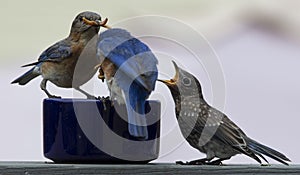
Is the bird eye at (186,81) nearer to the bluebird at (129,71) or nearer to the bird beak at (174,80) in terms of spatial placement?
the bird beak at (174,80)

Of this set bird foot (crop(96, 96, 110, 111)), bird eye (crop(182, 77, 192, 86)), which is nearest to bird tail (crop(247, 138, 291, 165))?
bird eye (crop(182, 77, 192, 86))

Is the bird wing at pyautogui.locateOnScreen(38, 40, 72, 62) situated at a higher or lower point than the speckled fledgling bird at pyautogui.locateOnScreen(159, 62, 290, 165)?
higher

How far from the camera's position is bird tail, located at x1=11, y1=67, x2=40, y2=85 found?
229cm

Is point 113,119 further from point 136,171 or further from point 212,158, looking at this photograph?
point 212,158

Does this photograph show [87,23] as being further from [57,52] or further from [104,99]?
[104,99]

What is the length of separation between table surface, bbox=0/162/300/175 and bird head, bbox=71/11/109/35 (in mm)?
556

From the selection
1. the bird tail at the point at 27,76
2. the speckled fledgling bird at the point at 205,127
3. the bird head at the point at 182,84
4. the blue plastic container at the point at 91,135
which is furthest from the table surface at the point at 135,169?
the bird tail at the point at 27,76

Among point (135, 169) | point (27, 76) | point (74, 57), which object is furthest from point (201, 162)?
point (27, 76)

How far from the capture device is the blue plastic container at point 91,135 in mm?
1718

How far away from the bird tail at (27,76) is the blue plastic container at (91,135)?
54 centimetres

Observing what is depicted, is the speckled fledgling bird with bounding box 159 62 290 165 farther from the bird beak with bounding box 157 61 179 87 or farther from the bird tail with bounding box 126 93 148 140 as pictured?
the bird tail with bounding box 126 93 148 140

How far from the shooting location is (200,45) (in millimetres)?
1779

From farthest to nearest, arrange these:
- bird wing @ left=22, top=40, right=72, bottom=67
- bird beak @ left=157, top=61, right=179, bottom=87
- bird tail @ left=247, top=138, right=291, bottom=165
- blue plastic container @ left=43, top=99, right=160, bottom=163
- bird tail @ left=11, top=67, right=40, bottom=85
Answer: bird tail @ left=11, top=67, right=40, bottom=85, bird wing @ left=22, top=40, right=72, bottom=67, bird beak @ left=157, top=61, right=179, bottom=87, bird tail @ left=247, top=138, right=291, bottom=165, blue plastic container @ left=43, top=99, right=160, bottom=163

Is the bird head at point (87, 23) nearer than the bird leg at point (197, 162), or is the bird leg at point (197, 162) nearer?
the bird leg at point (197, 162)
